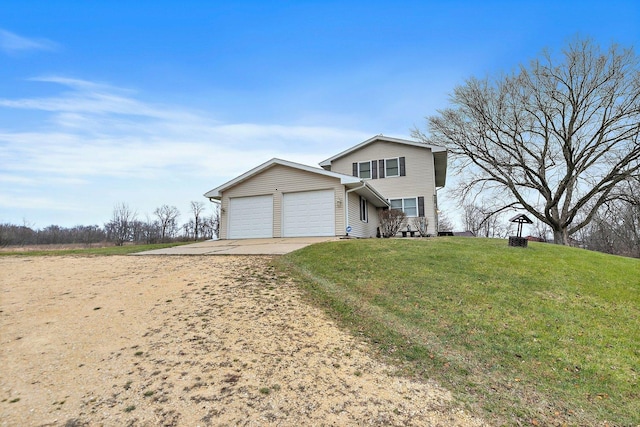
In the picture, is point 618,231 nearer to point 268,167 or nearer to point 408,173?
point 408,173

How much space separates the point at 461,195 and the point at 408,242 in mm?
12656

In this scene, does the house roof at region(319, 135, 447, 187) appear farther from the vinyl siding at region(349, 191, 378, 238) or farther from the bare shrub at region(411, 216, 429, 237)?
the bare shrub at region(411, 216, 429, 237)

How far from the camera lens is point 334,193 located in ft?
Result: 45.2

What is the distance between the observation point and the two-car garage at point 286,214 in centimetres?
1392

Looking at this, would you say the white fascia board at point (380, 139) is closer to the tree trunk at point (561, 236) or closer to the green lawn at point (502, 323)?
→ the green lawn at point (502, 323)

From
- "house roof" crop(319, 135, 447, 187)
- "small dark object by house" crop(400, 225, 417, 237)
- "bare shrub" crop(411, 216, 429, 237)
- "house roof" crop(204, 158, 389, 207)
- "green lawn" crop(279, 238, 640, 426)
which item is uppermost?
"house roof" crop(319, 135, 447, 187)

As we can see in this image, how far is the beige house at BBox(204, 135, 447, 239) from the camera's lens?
13867 millimetres

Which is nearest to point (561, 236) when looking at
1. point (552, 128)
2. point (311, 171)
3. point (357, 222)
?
point (552, 128)

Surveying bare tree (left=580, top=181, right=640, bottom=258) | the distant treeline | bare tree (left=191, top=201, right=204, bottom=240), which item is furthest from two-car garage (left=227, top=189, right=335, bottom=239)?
bare tree (left=191, top=201, right=204, bottom=240)

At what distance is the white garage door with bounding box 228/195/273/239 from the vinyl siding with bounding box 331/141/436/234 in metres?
6.35

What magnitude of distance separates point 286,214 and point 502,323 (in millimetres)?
10657

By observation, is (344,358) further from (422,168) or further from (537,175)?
(537,175)

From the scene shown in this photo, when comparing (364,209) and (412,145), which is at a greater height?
(412,145)

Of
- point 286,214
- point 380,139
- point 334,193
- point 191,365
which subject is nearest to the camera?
point 191,365
